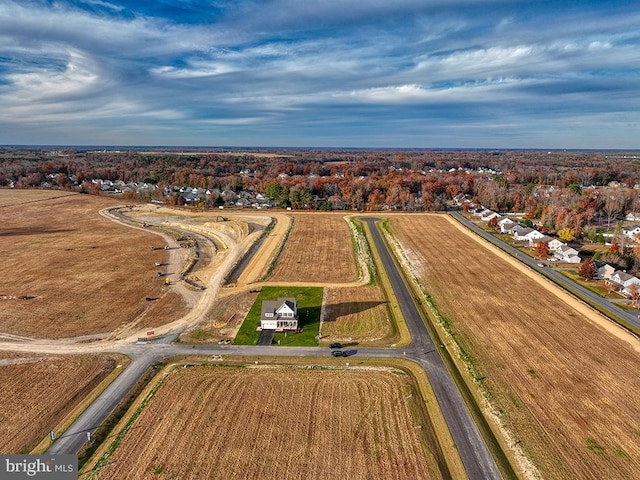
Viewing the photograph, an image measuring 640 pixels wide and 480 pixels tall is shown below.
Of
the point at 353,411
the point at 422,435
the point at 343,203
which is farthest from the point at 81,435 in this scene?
the point at 343,203

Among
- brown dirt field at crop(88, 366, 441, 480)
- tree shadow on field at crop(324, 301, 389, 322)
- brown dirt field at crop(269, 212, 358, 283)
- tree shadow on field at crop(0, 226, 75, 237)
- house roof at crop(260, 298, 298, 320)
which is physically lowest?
brown dirt field at crop(88, 366, 441, 480)

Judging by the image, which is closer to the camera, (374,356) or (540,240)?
(374,356)

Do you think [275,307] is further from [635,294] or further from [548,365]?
[635,294]

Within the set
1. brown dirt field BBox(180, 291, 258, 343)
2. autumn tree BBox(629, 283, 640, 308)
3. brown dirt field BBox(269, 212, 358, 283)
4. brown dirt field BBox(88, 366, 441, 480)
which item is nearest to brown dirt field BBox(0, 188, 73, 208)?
brown dirt field BBox(269, 212, 358, 283)

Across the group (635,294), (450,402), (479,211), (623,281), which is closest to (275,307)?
(450,402)

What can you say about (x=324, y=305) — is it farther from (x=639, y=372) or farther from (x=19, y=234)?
(x=19, y=234)

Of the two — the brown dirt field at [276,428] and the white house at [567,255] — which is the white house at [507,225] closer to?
the white house at [567,255]

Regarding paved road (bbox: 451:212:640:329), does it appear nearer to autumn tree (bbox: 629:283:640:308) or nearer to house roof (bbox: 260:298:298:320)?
autumn tree (bbox: 629:283:640:308)
